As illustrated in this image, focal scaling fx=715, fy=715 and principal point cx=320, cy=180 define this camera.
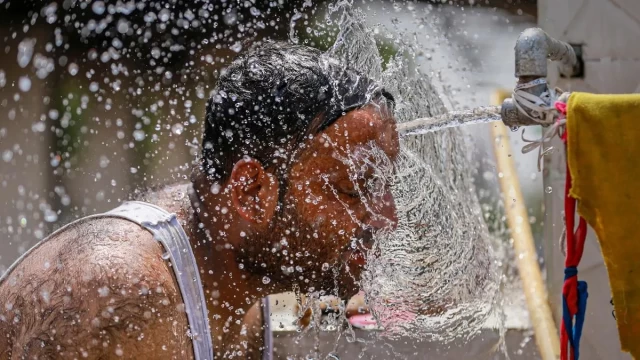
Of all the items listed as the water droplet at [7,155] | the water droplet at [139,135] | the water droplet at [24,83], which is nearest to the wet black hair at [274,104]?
the water droplet at [139,135]

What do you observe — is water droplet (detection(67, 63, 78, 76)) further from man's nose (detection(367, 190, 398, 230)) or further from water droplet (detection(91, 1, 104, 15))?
man's nose (detection(367, 190, 398, 230))

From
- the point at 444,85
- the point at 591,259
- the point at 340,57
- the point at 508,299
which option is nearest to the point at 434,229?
the point at 591,259

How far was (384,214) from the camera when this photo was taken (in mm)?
1599

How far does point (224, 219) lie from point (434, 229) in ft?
2.07

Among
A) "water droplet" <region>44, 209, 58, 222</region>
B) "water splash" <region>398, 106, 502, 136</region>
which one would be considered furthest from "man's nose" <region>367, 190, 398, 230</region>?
"water droplet" <region>44, 209, 58, 222</region>

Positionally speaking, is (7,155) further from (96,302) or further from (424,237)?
(96,302)

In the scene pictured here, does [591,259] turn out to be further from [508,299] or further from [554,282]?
[508,299]

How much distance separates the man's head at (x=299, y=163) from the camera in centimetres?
157

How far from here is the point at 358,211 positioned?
1.57m

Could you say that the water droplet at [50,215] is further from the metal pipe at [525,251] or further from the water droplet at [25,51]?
the metal pipe at [525,251]

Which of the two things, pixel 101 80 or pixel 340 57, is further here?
pixel 101 80


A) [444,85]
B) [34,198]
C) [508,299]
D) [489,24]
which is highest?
[489,24]

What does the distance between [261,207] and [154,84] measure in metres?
2.00

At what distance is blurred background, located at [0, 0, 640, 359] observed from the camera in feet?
8.22
